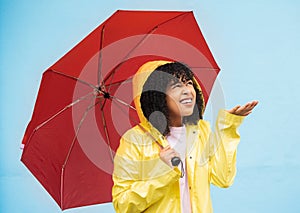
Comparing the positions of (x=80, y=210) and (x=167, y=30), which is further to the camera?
(x=80, y=210)

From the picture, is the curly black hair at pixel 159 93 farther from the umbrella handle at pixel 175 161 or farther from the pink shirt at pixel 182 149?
the umbrella handle at pixel 175 161

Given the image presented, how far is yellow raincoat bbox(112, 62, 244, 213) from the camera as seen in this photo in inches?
48.8

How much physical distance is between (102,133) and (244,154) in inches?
58.9

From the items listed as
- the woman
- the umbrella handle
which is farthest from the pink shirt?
the umbrella handle

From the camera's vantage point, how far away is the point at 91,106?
1.35 meters

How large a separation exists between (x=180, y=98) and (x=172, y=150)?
0.14 metres

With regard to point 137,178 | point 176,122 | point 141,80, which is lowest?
point 137,178

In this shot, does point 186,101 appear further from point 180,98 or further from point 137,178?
point 137,178

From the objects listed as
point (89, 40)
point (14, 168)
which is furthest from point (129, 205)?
point (14, 168)

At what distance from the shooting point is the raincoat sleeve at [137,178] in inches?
48.3

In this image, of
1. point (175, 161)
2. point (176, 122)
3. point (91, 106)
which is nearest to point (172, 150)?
point (175, 161)

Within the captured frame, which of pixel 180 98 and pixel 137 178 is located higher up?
pixel 180 98

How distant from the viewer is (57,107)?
1.36m

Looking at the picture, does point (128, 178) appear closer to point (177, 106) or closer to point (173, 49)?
point (177, 106)
